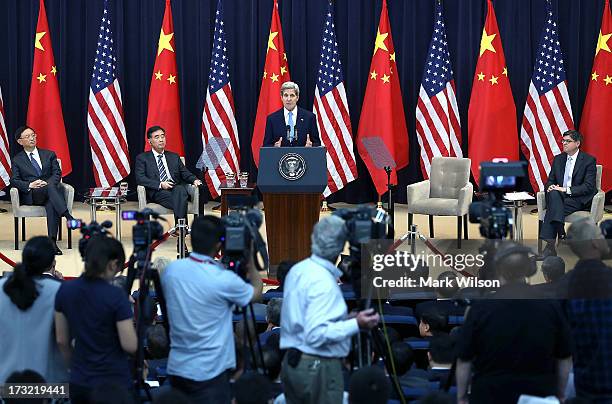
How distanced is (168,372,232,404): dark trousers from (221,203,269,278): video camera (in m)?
0.48

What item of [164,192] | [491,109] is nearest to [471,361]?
[164,192]

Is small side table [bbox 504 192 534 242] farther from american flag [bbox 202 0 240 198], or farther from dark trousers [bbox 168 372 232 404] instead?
dark trousers [bbox 168 372 232 404]

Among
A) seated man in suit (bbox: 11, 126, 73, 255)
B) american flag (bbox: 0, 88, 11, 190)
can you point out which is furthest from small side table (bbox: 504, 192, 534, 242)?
american flag (bbox: 0, 88, 11, 190)

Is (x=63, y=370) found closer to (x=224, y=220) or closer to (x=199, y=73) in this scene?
(x=224, y=220)

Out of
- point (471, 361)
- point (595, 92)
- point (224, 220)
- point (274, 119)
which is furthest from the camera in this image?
point (595, 92)

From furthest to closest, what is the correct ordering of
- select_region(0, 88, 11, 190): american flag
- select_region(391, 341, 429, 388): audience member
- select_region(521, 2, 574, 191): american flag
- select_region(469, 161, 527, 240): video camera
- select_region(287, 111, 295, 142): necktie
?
select_region(0, 88, 11, 190): american flag → select_region(521, 2, 574, 191): american flag → select_region(287, 111, 295, 142): necktie → select_region(391, 341, 429, 388): audience member → select_region(469, 161, 527, 240): video camera

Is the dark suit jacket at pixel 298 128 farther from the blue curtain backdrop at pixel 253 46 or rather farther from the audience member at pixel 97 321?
the audience member at pixel 97 321

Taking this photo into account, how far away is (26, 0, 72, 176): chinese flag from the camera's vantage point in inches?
469

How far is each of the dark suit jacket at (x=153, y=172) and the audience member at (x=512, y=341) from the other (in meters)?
6.19

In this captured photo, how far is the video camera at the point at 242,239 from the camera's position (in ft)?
13.9

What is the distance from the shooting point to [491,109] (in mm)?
11750

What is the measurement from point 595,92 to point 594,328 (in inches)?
318

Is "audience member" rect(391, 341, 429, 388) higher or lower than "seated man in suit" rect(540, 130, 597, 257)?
lower

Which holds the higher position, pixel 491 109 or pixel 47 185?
pixel 491 109
